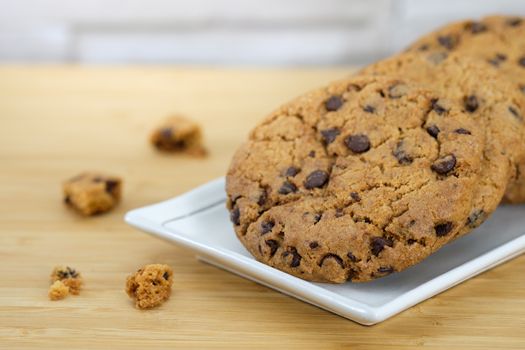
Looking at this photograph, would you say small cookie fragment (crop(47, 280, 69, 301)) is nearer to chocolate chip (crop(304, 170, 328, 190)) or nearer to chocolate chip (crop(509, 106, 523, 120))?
chocolate chip (crop(304, 170, 328, 190))

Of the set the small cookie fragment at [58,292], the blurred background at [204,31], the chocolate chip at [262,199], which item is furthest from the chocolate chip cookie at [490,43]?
the blurred background at [204,31]

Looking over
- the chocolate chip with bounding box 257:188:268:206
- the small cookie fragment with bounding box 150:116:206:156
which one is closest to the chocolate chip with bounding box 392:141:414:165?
the chocolate chip with bounding box 257:188:268:206

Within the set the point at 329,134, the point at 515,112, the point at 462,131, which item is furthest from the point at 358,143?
the point at 515,112

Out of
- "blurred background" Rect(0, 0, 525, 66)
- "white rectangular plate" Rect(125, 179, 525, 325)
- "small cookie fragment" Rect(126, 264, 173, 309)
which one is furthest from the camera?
"blurred background" Rect(0, 0, 525, 66)

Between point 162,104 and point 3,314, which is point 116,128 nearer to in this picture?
point 162,104

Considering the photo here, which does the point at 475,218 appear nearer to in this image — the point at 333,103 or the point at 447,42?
the point at 333,103

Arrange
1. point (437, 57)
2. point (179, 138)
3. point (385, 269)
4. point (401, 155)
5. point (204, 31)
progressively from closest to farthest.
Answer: point (385, 269)
point (401, 155)
point (437, 57)
point (179, 138)
point (204, 31)

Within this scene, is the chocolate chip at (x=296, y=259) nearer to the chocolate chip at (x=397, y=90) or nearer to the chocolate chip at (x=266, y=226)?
the chocolate chip at (x=266, y=226)
